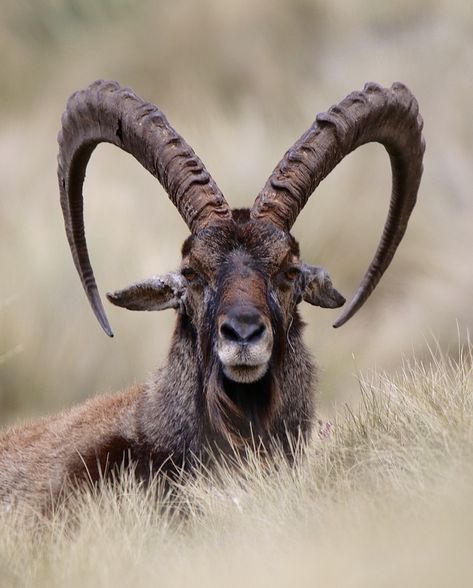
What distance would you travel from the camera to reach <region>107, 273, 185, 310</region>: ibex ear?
27.7 ft

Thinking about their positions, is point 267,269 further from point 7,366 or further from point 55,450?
point 7,366

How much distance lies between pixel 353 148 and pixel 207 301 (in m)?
1.74

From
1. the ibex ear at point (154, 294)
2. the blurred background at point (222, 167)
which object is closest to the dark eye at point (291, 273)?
the ibex ear at point (154, 294)

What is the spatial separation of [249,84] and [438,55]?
3.09m

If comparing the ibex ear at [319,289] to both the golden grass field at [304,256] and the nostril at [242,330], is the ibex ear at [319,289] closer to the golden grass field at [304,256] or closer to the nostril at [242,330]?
the golden grass field at [304,256]

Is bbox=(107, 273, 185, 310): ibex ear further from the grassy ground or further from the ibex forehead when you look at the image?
the grassy ground

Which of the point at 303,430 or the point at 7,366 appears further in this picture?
the point at 7,366

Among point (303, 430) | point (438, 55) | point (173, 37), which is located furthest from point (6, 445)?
point (173, 37)

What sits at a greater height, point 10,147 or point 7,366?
point 10,147

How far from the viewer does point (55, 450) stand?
28.8 feet

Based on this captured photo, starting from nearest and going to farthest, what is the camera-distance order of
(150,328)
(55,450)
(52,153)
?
(55,450), (150,328), (52,153)

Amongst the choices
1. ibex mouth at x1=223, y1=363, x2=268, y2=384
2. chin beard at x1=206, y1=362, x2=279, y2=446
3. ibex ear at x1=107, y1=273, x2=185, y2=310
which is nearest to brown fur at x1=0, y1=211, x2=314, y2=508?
chin beard at x1=206, y1=362, x2=279, y2=446

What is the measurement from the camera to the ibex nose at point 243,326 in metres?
7.34

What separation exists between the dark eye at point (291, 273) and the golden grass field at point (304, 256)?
0.88m
